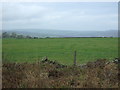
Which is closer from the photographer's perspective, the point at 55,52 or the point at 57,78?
the point at 57,78

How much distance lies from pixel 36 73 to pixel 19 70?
38.0 inches

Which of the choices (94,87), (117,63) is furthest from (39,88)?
(117,63)

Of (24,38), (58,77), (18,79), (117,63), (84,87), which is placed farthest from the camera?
(24,38)

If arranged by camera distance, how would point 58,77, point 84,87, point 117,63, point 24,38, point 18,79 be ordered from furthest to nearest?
point 24,38 → point 117,63 → point 58,77 → point 18,79 → point 84,87

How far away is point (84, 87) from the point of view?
23.4ft

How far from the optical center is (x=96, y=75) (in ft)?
27.3

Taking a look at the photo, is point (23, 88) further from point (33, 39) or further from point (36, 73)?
point (33, 39)

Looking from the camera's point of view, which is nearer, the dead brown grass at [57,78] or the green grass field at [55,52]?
the dead brown grass at [57,78]

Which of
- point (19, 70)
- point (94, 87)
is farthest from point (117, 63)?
point (19, 70)

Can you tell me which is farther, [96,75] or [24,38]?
[24,38]

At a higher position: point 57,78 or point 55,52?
point 55,52

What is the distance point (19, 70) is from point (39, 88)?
207 centimetres

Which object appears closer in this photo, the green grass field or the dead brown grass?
the dead brown grass

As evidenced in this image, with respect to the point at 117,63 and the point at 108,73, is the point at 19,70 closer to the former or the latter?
the point at 108,73
